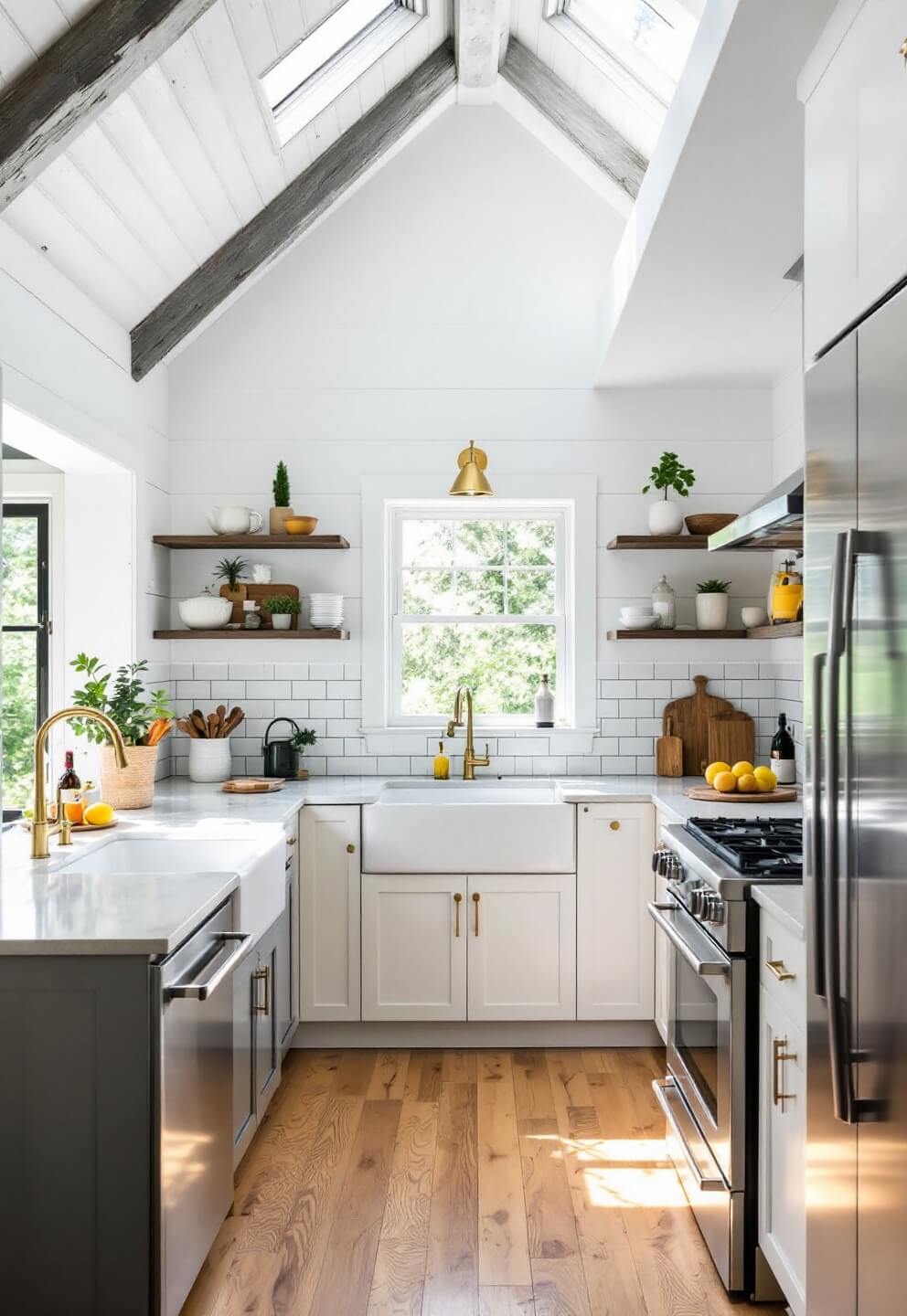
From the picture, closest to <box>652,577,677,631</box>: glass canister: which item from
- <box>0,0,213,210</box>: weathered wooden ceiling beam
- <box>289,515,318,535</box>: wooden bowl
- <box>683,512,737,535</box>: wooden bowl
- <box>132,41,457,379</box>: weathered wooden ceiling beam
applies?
<box>683,512,737,535</box>: wooden bowl

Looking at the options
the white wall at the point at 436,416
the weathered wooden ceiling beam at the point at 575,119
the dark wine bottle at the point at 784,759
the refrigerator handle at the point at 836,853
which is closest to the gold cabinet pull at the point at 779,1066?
the refrigerator handle at the point at 836,853

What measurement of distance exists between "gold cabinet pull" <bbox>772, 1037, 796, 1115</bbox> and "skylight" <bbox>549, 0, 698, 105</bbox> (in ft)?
8.47

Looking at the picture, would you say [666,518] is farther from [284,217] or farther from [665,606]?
[284,217]

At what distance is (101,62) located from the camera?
2.48 meters

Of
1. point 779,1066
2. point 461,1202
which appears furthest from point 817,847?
point 461,1202

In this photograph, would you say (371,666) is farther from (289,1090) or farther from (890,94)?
(890,94)

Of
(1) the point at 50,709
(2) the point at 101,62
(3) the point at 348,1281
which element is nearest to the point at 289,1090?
(3) the point at 348,1281

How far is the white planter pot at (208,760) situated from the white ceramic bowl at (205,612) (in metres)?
0.48

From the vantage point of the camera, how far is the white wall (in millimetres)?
4477

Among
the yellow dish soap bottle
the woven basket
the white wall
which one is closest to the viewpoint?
the woven basket

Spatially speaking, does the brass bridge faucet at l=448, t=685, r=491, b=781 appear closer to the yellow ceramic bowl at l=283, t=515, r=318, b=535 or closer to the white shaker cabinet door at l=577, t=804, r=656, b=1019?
the white shaker cabinet door at l=577, t=804, r=656, b=1019

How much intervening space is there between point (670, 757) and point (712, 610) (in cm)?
64

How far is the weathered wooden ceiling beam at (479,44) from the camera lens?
3553mm

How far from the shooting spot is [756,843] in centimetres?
273
